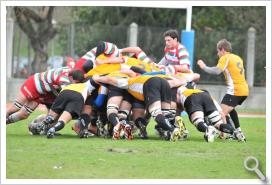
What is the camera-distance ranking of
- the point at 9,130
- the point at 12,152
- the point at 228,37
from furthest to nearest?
1. the point at 228,37
2. the point at 9,130
3. the point at 12,152

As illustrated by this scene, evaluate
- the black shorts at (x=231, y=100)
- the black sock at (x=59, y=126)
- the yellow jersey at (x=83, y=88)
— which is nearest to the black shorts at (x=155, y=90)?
the yellow jersey at (x=83, y=88)

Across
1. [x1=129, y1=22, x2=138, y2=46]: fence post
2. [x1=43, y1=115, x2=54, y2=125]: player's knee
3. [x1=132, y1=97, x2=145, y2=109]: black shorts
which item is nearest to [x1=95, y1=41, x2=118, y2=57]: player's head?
[x1=132, y1=97, x2=145, y2=109]: black shorts

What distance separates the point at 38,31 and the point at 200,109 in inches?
647

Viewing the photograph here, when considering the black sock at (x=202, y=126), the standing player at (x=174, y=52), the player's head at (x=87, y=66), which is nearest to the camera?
the black sock at (x=202, y=126)

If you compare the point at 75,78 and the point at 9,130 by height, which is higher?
the point at 75,78

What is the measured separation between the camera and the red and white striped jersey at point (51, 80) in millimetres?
13304

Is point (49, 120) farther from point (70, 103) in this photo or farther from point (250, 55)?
point (250, 55)

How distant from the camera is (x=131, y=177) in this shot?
8805mm

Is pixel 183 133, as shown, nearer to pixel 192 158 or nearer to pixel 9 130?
pixel 192 158

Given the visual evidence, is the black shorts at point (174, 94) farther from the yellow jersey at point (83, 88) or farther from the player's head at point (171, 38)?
the player's head at point (171, 38)

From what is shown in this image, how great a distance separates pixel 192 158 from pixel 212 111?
2.56 metres

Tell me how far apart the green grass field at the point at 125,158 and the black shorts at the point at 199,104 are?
19.6 inches

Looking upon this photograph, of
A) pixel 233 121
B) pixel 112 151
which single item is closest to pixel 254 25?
pixel 233 121

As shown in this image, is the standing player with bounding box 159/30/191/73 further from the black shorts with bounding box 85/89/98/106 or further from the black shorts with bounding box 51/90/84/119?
the black shorts with bounding box 51/90/84/119
